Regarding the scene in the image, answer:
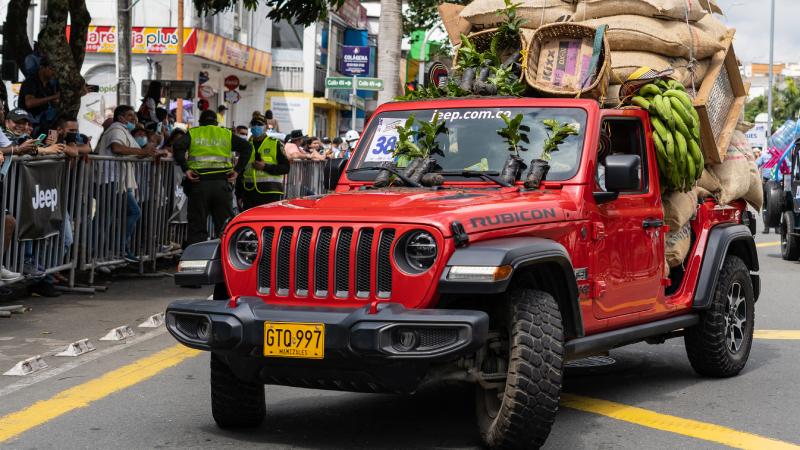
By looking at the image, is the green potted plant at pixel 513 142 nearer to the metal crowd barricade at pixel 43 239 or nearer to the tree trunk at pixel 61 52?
the metal crowd barricade at pixel 43 239

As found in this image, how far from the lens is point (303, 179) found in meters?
22.0

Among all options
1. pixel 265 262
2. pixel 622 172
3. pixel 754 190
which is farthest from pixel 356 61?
pixel 265 262

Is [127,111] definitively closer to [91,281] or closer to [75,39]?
[75,39]

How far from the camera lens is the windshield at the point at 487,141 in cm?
717

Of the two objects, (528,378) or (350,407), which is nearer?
(528,378)

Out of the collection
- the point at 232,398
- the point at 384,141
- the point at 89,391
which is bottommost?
the point at 89,391

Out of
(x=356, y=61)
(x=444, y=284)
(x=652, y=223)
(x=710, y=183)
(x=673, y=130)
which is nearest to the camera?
(x=444, y=284)

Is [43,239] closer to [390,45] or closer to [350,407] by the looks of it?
[350,407]

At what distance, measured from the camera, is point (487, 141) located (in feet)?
24.0

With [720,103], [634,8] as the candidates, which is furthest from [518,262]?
[720,103]

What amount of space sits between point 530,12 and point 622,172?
2598mm

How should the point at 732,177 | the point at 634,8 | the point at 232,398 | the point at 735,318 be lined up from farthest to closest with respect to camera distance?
1. the point at 732,177
2. the point at 634,8
3. the point at 735,318
4. the point at 232,398

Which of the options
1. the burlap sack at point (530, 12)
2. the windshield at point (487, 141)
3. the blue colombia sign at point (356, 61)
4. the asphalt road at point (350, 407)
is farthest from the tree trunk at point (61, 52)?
the blue colombia sign at point (356, 61)

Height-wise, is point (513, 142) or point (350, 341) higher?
point (513, 142)
